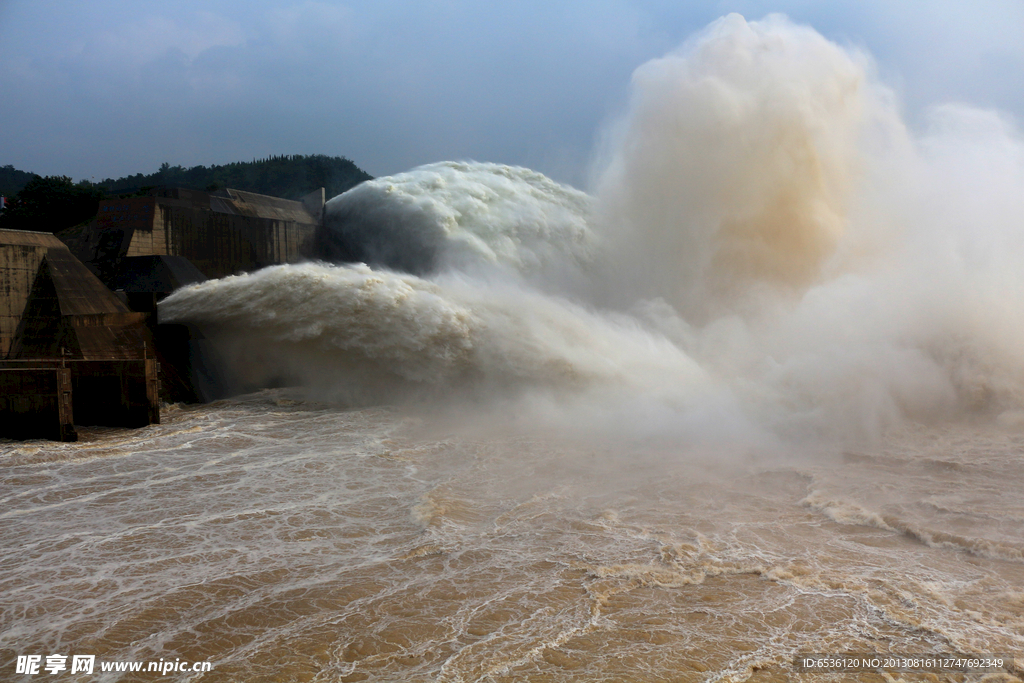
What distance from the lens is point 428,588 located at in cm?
713

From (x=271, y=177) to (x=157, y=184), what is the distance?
10.4m

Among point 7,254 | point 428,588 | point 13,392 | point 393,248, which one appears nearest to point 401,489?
point 428,588

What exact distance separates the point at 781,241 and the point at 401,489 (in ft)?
60.1

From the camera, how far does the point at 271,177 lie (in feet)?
210

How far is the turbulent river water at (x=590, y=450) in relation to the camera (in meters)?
6.27

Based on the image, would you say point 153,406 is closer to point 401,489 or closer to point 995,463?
point 401,489

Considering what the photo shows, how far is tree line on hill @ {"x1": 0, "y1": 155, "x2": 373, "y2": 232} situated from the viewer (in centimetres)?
3928

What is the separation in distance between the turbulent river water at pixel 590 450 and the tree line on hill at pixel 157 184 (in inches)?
842

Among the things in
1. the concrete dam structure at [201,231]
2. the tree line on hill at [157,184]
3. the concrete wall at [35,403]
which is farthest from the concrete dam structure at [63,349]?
the tree line on hill at [157,184]

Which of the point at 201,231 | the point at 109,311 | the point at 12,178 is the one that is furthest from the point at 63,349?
the point at 12,178

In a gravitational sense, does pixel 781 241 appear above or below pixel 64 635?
above

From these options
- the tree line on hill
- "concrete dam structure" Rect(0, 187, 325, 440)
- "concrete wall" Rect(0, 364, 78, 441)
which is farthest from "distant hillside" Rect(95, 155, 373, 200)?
"concrete wall" Rect(0, 364, 78, 441)

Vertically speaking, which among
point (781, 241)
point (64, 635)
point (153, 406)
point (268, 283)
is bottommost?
point (64, 635)

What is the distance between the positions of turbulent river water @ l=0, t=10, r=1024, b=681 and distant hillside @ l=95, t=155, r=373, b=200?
35.8 metres
